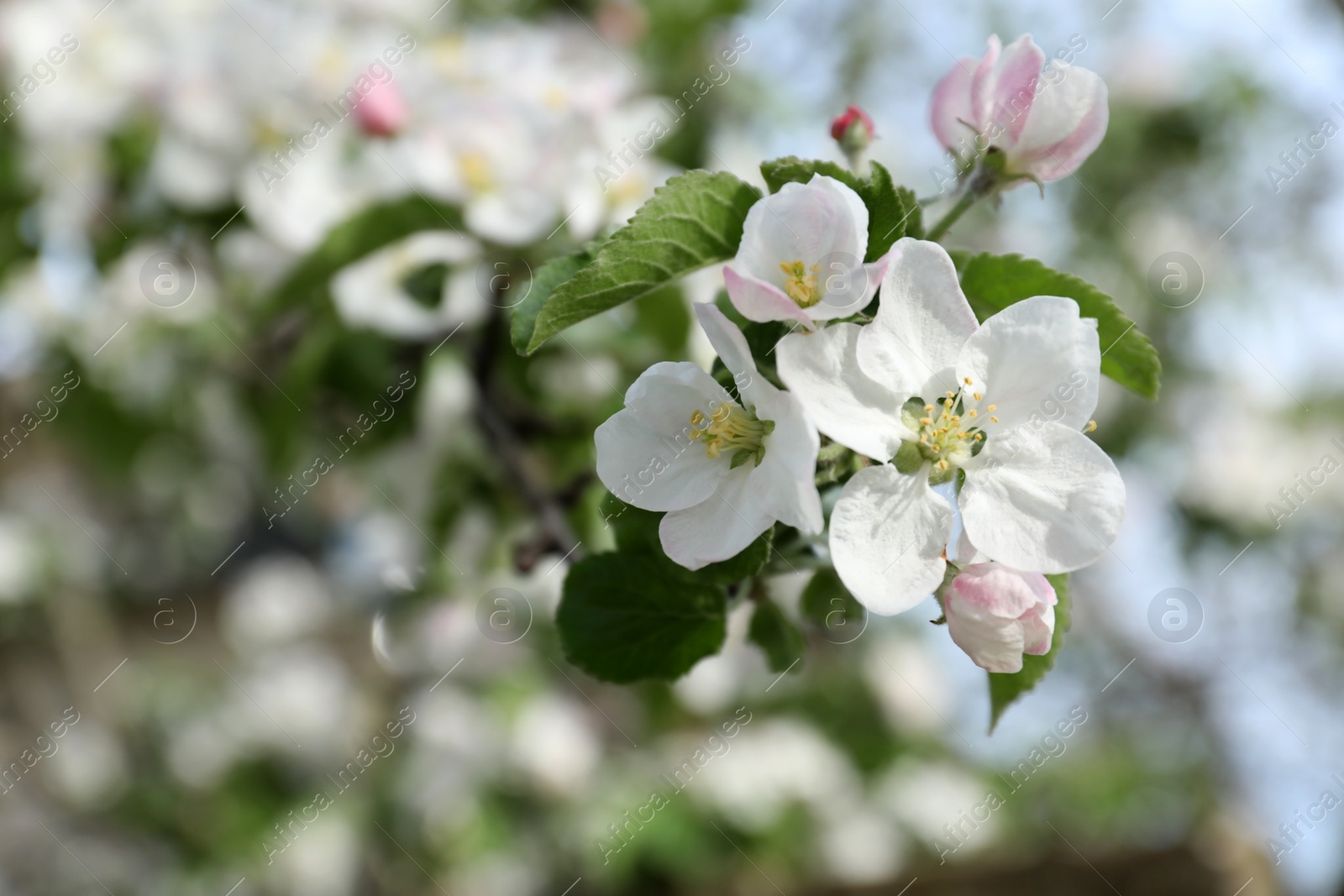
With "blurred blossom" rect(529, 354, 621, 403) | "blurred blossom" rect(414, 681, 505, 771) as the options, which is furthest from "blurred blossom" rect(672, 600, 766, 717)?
"blurred blossom" rect(529, 354, 621, 403)

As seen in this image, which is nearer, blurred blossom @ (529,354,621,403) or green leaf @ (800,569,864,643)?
green leaf @ (800,569,864,643)

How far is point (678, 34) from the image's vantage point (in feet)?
6.33

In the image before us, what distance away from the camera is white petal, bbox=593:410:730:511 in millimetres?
562

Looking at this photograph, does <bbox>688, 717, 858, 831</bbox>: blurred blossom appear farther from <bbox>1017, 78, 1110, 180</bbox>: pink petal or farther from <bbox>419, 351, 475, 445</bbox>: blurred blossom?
<bbox>1017, 78, 1110, 180</bbox>: pink petal

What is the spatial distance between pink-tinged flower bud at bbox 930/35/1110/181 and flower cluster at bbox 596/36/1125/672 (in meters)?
0.13

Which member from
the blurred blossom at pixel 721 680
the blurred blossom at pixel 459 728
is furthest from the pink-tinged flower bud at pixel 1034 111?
the blurred blossom at pixel 459 728

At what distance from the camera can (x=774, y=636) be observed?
690mm

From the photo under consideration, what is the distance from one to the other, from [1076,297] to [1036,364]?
0.08 m

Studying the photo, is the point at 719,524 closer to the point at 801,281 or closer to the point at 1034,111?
Answer: the point at 801,281

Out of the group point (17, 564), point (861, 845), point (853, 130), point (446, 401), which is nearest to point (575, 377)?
point (446, 401)

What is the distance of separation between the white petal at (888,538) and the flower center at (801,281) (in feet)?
0.32

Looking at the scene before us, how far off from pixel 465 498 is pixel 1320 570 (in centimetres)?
241

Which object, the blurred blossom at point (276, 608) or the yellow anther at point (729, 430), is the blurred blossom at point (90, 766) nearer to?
the blurred blossom at point (276, 608)

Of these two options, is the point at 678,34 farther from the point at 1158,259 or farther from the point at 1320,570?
the point at 1320,570
